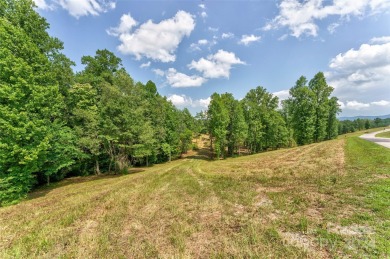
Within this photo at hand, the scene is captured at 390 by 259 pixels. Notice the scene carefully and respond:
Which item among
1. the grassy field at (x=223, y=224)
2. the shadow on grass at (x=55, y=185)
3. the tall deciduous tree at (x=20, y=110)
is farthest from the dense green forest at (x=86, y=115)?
the grassy field at (x=223, y=224)

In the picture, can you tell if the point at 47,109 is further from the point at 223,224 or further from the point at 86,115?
the point at 223,224

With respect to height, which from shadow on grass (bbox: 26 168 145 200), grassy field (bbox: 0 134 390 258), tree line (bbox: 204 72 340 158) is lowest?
shadow on grass (bbox: 26 168 145 200)

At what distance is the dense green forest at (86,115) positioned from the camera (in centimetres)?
1165

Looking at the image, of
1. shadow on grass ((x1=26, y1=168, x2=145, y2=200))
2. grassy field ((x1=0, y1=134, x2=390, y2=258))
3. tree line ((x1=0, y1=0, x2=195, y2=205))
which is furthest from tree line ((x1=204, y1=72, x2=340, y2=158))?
grassy field ((x1=0, y1=134, x2=390, y2=258))

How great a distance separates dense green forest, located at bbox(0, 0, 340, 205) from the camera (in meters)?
11.6

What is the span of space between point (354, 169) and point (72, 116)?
2843cm

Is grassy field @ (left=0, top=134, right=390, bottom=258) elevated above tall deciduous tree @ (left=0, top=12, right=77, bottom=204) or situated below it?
below

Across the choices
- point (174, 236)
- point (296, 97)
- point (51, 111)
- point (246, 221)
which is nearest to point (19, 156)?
point (51, 111)

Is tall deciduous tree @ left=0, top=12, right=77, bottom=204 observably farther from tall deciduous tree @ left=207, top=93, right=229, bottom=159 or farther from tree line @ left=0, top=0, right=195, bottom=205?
tall deciduous tree @ left=207, top=93, right=229, bottom=159

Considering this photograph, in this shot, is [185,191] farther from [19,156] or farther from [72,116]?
[72,116]

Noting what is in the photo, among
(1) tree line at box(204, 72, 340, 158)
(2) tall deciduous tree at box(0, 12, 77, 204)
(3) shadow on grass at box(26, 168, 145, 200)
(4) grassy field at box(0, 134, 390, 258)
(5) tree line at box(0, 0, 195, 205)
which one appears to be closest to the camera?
(4) grassy field at box(0, 134, 390, 258)

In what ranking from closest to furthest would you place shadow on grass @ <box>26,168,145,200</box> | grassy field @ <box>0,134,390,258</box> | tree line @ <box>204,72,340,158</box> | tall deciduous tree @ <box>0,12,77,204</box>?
grassy field @ <box>0,134,390,258</box>, tall deciduous tree @ <box>0,12,77,204</box>, shadow on grass @ <box>26,168,145,200</box>, tree line @ <box>204,72,340,158</box>

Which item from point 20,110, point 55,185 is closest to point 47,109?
point 20,110

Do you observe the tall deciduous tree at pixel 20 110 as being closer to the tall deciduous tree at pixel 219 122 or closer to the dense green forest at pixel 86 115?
the dense green forest at pixel 86 115
